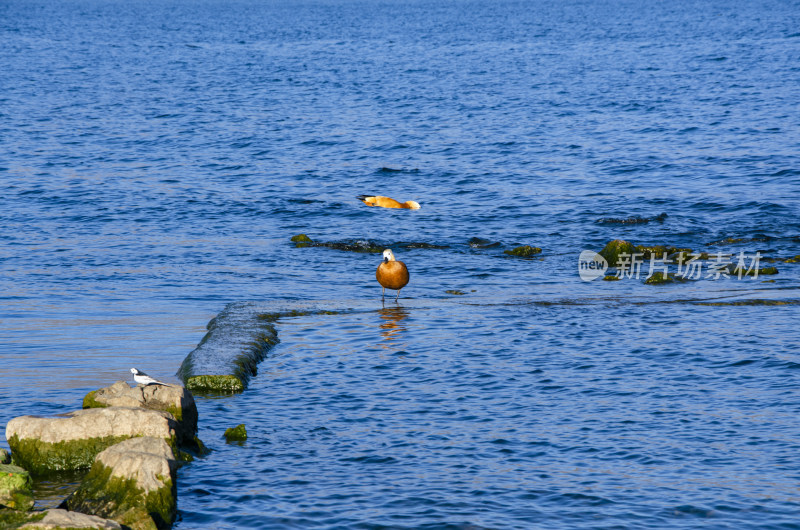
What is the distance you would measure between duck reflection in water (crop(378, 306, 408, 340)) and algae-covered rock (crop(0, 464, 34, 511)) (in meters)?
6.99

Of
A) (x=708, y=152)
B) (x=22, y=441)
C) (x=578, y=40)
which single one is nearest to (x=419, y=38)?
(x=578, y=40)

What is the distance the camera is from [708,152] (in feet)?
117

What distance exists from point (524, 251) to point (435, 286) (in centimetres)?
410

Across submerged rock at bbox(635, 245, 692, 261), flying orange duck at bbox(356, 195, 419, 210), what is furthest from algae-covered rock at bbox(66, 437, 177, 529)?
flying orange duck at bbox(356, 195, 419, 210)

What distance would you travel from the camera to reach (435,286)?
19.6 meters

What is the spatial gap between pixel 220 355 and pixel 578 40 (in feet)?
253

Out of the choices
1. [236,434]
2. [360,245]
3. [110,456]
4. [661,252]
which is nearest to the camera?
[110,456]

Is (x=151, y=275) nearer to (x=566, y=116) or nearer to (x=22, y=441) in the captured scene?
(x=22, y=441)

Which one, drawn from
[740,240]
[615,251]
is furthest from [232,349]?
[740,240]

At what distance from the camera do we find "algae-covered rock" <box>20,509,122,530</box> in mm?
7480

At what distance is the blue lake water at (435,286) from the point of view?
9.48m

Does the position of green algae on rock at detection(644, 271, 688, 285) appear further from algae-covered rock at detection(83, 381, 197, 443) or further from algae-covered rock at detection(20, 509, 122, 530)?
algae-covered rock at detection(20, 509, 122, 530)

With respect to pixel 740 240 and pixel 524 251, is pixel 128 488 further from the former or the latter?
pixel 740 240

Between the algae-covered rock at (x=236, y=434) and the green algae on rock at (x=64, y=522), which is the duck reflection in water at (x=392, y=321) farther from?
the green algae on rock at (x=64, y=522)
